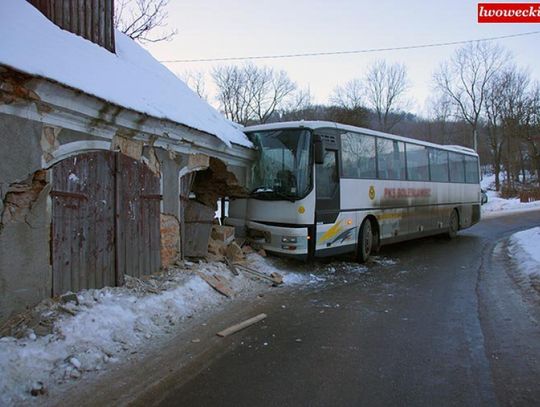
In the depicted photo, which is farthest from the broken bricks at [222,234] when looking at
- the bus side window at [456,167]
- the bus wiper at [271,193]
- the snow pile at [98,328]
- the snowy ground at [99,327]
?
the bus side window at [456,167]

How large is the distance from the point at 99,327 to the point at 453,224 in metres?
14.1

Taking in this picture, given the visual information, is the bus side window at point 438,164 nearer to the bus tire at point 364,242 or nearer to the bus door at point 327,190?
the bus tire at point 364,242

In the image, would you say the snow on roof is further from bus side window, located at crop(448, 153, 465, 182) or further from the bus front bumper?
bus side window, located at crop(448, 153, 465, 182)

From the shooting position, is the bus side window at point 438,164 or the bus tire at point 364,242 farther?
the bus side window at point 438,164

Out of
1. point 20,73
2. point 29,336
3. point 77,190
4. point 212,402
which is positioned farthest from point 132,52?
point 212,402

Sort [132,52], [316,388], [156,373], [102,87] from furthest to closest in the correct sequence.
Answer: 1. [132,52]
2. [102,87]
3. [156,373]
4. [316,388]

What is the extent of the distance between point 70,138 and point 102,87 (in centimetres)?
85

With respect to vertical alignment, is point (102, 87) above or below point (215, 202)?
above

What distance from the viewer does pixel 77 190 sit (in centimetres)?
582

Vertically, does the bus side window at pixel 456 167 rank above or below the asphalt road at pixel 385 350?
above

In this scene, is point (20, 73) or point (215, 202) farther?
point (215, 202)

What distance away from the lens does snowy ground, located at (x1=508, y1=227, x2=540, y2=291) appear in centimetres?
891

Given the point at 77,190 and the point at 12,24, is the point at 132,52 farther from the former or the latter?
the point at 77,190

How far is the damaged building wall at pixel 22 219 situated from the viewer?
4.77m
